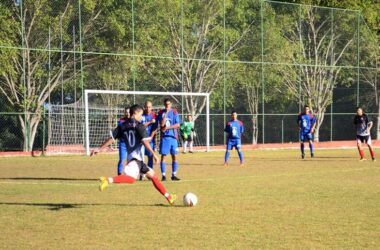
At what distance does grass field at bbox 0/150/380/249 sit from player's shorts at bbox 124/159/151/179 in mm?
647

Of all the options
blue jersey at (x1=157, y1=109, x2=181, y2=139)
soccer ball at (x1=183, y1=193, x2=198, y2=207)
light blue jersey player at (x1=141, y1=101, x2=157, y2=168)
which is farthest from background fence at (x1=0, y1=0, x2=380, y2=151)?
soccer ball at (x1=183, y1=193, x2=198, y2=207)

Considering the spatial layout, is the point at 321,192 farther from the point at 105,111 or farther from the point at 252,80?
the point at 252,80

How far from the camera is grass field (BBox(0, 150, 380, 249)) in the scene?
8.11 m

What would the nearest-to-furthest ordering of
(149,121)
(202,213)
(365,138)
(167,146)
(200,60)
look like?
(202,213)
(167,146)
(149,121)
(365,138)
(200,60)

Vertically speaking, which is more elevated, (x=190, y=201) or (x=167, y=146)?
(x=167, y=146)

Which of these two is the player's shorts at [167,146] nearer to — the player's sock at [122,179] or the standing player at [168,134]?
the standing player at [168,134]

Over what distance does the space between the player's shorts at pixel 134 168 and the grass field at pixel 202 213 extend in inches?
25.5

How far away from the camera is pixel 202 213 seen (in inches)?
412

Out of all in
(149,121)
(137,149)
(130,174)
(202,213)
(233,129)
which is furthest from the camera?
(233,129)

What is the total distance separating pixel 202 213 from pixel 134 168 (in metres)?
1.64

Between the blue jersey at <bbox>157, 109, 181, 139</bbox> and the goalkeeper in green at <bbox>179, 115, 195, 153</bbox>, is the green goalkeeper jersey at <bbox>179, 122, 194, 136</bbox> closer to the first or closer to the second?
the goalkeeper in green at <bbox>179, 115, 195, 153</bbox>

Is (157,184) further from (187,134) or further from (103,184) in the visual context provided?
(187,134)

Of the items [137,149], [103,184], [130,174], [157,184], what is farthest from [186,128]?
[103,184]

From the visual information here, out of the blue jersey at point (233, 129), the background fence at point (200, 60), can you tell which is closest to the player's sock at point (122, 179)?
the blue jersey at point (233, 129)
